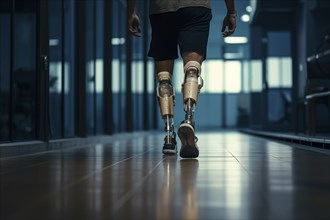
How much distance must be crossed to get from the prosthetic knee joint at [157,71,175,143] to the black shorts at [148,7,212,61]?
136 millimetres

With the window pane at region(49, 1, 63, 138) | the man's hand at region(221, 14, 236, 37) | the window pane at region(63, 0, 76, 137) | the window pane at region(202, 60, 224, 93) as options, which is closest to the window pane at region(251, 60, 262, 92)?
the window pane at region(202, 60, 224, 93)

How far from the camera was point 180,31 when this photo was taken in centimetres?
367

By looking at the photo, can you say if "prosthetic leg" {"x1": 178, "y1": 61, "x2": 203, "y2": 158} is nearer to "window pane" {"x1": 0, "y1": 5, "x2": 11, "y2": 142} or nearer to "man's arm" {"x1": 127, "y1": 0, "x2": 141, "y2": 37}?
"man's arm" {"x1": 127, "y1": 0, "x2": 141, "y2": 37}

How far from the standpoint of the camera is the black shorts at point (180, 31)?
3611mm

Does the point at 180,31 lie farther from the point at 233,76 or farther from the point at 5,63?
the point at 233,76

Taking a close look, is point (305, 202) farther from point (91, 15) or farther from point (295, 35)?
point (295, 35)

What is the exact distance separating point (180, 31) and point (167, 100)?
444 mm

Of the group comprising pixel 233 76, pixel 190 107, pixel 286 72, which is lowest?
pixel 190 107

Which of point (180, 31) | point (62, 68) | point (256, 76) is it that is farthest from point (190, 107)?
point (256, 76)

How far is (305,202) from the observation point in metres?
1.60

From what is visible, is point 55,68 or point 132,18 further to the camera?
point 55,68

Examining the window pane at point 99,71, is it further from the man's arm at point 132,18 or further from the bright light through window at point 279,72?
the bright light through window at point 279,72

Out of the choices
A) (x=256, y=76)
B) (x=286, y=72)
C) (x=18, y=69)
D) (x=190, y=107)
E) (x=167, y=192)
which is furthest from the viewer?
(x=256, y=76)

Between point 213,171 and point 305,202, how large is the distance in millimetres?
973
